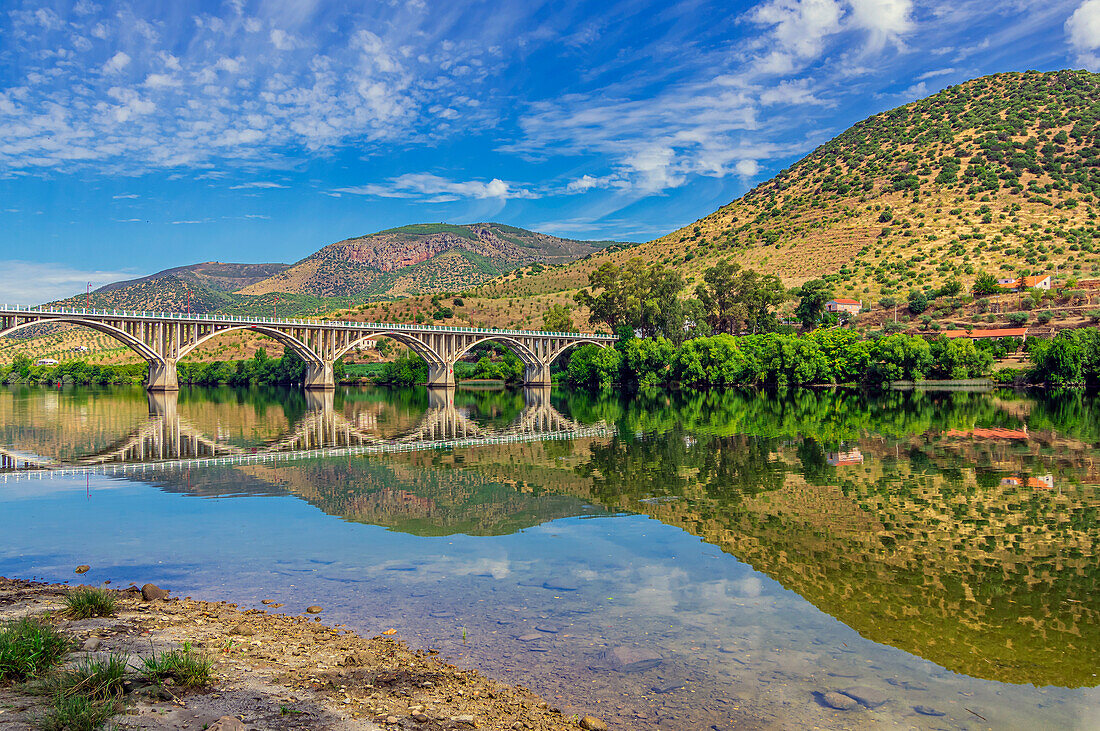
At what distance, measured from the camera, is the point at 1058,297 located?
3150 inches

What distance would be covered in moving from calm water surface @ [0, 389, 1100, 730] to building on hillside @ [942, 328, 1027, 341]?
1949 inches

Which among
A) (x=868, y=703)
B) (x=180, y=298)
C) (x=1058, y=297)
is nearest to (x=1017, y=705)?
(x=868, y=703)

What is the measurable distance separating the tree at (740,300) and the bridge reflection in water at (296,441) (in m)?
49.0

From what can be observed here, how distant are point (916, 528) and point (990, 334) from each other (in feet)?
241

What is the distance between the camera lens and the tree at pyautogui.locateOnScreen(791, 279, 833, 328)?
290ft

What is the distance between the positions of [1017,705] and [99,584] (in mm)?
13211

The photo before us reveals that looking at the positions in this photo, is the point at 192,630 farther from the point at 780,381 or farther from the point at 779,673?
the point at 780,381

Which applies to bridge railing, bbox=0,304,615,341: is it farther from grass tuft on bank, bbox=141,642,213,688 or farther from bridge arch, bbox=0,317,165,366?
grass tuft on bank, bbox=141,642,213,688

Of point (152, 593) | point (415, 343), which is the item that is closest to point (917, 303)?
point (415, 343)

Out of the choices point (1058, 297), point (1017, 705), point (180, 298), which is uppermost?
point (180, 298)

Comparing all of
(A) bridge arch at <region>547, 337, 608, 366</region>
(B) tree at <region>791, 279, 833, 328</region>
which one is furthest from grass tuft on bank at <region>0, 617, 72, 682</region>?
(A) bridge arch at <region>547, 337, 608, 366</region>

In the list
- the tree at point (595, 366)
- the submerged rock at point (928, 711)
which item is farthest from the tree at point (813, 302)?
the submerged rock at point (928, 711)

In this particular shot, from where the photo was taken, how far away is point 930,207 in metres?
113

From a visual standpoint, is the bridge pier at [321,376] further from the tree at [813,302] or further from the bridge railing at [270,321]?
the tree at [813,302]
